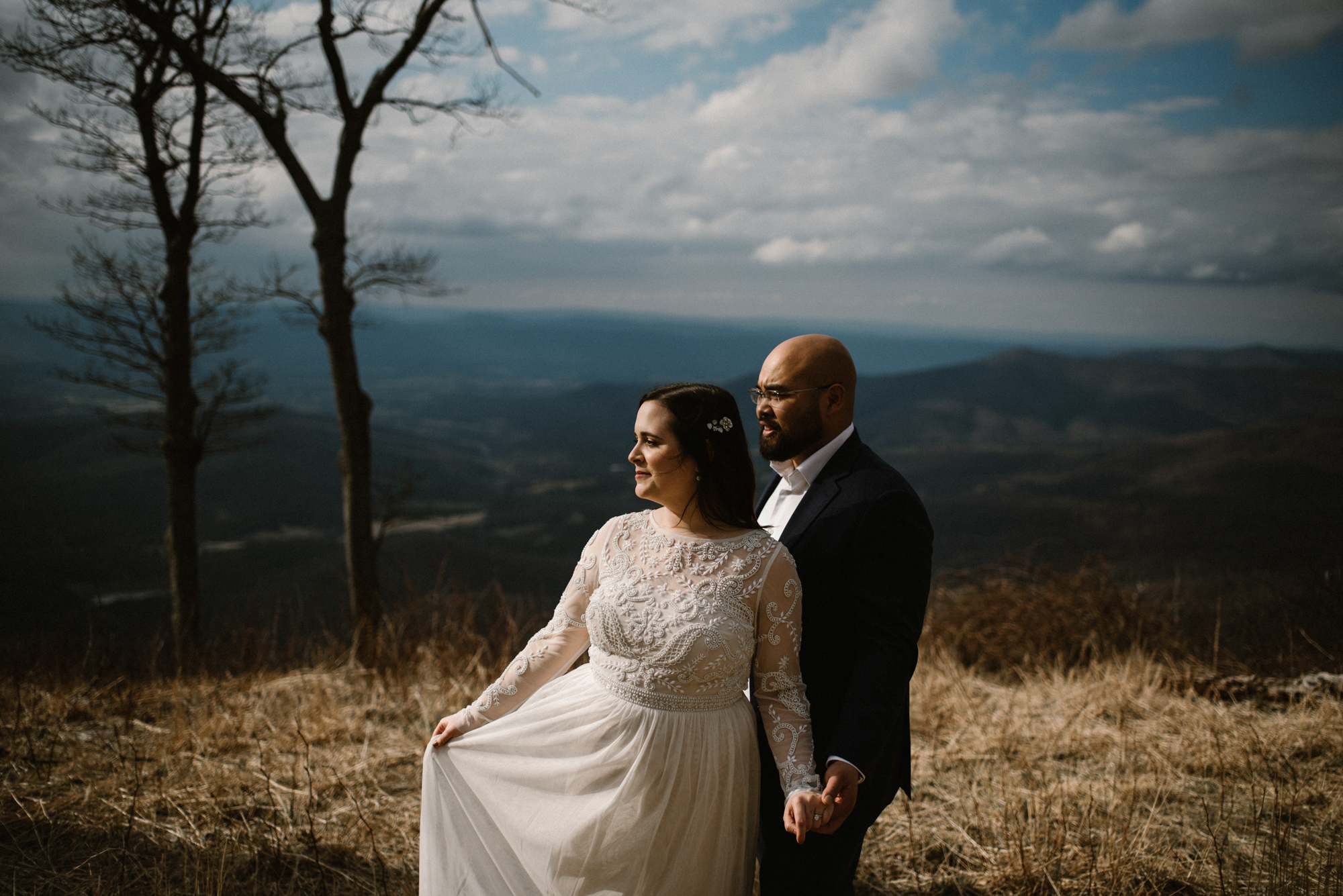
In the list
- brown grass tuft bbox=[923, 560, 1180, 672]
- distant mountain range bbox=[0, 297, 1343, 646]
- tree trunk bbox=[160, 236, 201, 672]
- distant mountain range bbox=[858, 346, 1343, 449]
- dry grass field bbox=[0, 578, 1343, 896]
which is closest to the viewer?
dry grass field bbox=[0, 578, 1343, 896]

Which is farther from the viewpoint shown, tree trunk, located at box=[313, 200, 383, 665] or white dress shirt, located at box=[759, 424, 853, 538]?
tree trunk, located at box=[313, 200, 383, 665]

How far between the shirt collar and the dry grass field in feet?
5.79

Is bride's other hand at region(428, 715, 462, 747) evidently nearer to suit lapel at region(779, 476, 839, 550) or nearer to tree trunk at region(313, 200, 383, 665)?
suit lapel at region(779, 476, 839, 550)

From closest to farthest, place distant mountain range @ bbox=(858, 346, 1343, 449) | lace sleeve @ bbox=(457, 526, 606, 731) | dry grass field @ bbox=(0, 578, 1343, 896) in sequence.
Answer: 1. lace sleeve @ bbox=(457, 526, 606, 731)
2. dry grass field @ bbox=(0, 578, 1343, 896)
3. distant mountain range @ bbox=(858, 346, 1343, 449)

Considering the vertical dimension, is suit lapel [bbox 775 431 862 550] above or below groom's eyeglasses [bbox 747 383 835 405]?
below

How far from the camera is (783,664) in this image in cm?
175

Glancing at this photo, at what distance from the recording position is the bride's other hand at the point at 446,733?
191 centimetres

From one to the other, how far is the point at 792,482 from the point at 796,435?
0.50 ft

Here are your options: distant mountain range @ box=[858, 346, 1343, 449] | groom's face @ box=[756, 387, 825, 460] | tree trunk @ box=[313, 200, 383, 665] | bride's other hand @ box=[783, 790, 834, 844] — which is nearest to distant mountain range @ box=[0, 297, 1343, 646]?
tree trunk @ box=[313, 200, 383, 665]

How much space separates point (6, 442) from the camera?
249 feet

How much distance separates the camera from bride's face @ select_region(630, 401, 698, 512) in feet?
5.96

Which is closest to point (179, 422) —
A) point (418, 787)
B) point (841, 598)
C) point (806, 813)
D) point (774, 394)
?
point (418, 787)

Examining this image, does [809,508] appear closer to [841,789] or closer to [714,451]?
[714,451]

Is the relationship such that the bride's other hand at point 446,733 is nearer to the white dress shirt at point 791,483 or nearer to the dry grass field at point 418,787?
the dry grass field at point 418,787
